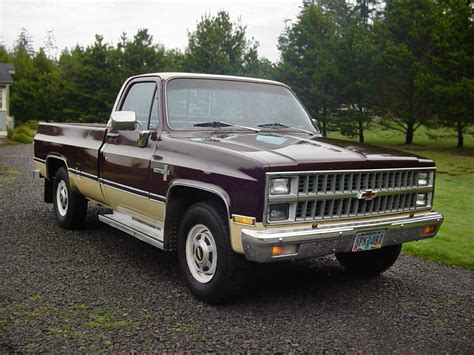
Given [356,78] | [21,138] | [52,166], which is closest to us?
[52,166]

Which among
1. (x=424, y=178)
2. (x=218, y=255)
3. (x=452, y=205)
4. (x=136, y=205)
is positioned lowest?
(x=452, y=205)

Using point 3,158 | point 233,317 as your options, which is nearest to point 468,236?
point 233,317

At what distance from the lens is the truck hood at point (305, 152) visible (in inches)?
163

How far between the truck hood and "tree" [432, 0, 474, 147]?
19147 mm

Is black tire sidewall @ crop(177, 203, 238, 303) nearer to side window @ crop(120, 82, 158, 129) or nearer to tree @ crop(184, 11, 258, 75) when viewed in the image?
side window @ crop(120, 82, 158, 129)

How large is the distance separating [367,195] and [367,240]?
373 millimetres

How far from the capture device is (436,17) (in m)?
26.0

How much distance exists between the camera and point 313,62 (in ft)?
113

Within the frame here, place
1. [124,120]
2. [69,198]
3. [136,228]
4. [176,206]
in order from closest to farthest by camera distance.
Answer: [176,206]
[124,120]
[136,228]
[69,198]

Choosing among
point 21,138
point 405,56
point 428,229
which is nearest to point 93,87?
point 21,138

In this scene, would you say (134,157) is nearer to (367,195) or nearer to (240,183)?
(240,183)

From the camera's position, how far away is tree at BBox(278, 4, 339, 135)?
31.6 m

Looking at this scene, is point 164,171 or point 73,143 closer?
point 164,171

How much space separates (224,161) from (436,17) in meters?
25.0
